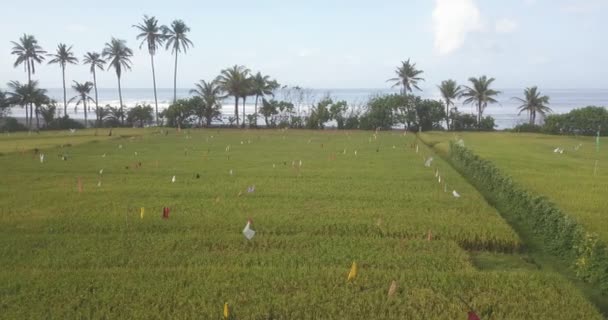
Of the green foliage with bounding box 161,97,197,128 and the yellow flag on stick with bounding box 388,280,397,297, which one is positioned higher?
the green foliage with bounding box 161,97,197,128

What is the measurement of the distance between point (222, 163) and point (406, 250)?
47.1ft

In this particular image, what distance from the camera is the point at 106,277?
8.89 m

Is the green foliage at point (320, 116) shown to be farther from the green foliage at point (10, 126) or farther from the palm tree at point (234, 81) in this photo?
the green foliage at point (10, 126)

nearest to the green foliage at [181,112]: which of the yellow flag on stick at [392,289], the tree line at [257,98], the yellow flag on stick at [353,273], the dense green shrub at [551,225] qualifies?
the tree line at [257,98]

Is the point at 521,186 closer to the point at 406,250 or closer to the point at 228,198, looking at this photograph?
the point at 406,250

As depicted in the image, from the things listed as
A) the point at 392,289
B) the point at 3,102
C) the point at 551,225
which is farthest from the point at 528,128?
the point at 3,102

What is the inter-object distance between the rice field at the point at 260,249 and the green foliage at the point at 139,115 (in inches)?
1434

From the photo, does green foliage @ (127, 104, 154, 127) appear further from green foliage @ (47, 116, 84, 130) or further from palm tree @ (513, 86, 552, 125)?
palm tree @ (513, 86, 552, 125)

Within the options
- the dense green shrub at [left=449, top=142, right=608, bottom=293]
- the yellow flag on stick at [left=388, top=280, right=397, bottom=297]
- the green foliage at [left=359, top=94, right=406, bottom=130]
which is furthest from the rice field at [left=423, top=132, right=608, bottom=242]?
the green foliage at [left=359, top=94, right=406, bottom=130]

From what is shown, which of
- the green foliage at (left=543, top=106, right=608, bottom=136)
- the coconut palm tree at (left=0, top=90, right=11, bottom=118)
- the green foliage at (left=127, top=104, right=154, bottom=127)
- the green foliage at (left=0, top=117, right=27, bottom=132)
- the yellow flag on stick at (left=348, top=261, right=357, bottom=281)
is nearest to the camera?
the yellow flag on stick at (left=348, top=261, right=357, bottom=281)

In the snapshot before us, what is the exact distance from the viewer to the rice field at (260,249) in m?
7.98

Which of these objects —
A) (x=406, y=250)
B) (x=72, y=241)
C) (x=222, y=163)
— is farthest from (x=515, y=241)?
(x=222, y=163)

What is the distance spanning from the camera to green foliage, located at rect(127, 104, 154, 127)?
5616 centimetres

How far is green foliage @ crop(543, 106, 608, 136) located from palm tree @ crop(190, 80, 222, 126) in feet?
104
